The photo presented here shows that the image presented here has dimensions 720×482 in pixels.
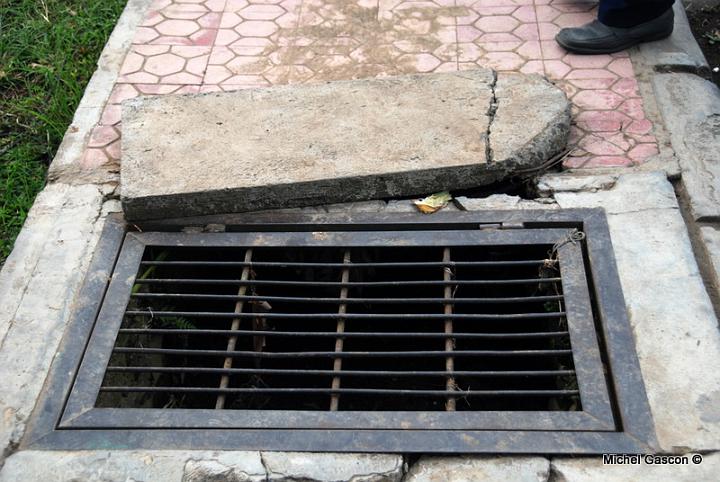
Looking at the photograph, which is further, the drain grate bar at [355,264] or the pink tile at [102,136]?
the pink tile at [102,136]

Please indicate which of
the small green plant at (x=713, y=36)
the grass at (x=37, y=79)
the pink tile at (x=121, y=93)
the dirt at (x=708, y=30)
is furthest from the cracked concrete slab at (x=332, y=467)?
the small green plant at (x=713, y=36)

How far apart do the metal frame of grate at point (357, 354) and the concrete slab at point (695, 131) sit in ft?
1.49

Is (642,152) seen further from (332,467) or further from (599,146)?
(332,467)

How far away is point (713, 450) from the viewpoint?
223 cm

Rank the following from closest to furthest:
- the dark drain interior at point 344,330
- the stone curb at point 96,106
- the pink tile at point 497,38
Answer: the dark drain interior at point 344,330 → the stone curb at point 96,106 → the pink tile at point 497,38

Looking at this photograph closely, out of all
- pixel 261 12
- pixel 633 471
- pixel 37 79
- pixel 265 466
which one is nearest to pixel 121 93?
pixel 37 79

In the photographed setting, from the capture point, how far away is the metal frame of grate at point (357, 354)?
91.4 inches

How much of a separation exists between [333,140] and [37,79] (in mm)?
1868

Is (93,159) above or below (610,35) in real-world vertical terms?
below

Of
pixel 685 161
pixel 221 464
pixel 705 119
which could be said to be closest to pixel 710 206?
pixel 685 161

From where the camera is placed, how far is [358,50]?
3914mm

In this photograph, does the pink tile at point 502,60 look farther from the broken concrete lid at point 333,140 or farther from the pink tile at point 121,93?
the pink tile at point 121,93

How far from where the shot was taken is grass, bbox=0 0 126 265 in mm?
3455

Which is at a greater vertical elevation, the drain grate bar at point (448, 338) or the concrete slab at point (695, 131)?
the concrete slab at point (695, 131)
